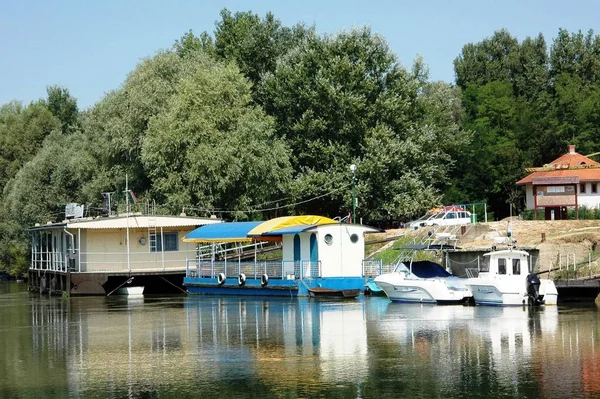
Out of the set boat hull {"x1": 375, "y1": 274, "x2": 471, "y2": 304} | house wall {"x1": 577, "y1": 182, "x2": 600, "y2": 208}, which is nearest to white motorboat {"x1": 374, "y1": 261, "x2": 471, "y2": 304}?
boat hull {"x1": 375, "y1": 274, "x2": 471, "y2": 304}

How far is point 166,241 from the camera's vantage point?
6431 cm

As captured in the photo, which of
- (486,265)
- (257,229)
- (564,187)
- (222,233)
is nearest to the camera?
(486,265)

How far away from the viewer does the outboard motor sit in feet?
142

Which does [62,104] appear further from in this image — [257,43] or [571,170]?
[571,170]

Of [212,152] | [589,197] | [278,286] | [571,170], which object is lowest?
[278,286]

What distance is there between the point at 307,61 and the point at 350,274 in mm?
28545

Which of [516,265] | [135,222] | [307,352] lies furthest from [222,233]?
[307,352]

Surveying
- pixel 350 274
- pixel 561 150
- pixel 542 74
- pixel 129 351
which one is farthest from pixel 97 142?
pixel 542 74

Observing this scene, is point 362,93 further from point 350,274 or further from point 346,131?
point 350,274

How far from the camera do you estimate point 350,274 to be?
173 ft

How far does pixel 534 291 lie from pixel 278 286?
1487 centimetres

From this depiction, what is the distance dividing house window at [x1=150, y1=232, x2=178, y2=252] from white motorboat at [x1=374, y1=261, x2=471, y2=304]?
19.2m

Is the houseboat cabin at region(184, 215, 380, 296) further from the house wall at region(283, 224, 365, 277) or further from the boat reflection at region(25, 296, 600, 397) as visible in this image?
the boat reflection at region(25, 296, 600, 397)

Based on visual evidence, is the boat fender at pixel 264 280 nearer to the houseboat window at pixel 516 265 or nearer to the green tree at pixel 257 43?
the houseboat window at pixel 516 265
